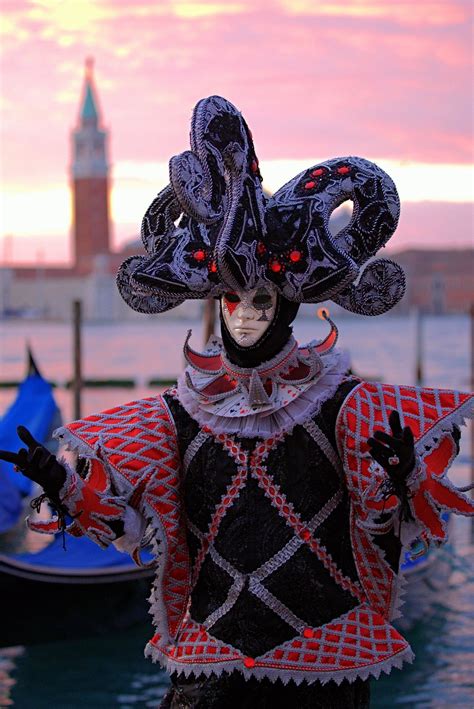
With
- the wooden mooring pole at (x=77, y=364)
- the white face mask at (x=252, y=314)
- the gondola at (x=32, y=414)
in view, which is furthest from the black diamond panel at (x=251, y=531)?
the wooden mooring pole at (x=77, y=364)

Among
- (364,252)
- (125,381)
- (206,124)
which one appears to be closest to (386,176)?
(364,252)

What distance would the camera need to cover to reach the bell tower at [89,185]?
102m

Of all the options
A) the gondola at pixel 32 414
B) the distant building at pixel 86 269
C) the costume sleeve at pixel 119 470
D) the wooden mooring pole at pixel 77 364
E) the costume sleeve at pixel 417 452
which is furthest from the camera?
the distant building at pixel 86 269

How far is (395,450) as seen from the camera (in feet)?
7.27

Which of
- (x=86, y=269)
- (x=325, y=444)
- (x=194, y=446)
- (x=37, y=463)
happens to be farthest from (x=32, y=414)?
(x=86, y=269)

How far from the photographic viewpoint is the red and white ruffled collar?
255 centimetres

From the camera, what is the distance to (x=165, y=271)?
99.4 inches

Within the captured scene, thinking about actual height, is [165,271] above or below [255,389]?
above

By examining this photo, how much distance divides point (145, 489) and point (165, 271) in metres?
0.43

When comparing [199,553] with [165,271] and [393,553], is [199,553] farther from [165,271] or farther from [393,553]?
[165,271]

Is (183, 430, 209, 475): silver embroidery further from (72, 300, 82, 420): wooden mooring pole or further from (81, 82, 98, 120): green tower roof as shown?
(81, 82, 98, 120): green tower roof

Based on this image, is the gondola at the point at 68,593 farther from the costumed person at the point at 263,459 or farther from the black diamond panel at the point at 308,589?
the black diamond panel at the point at 308,589

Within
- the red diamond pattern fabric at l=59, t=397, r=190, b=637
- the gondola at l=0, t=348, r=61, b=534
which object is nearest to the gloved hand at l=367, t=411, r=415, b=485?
the red diamond pattern fabric at l=59, t=397, r=190, b=637

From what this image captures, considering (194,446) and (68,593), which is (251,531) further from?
(68,593)
